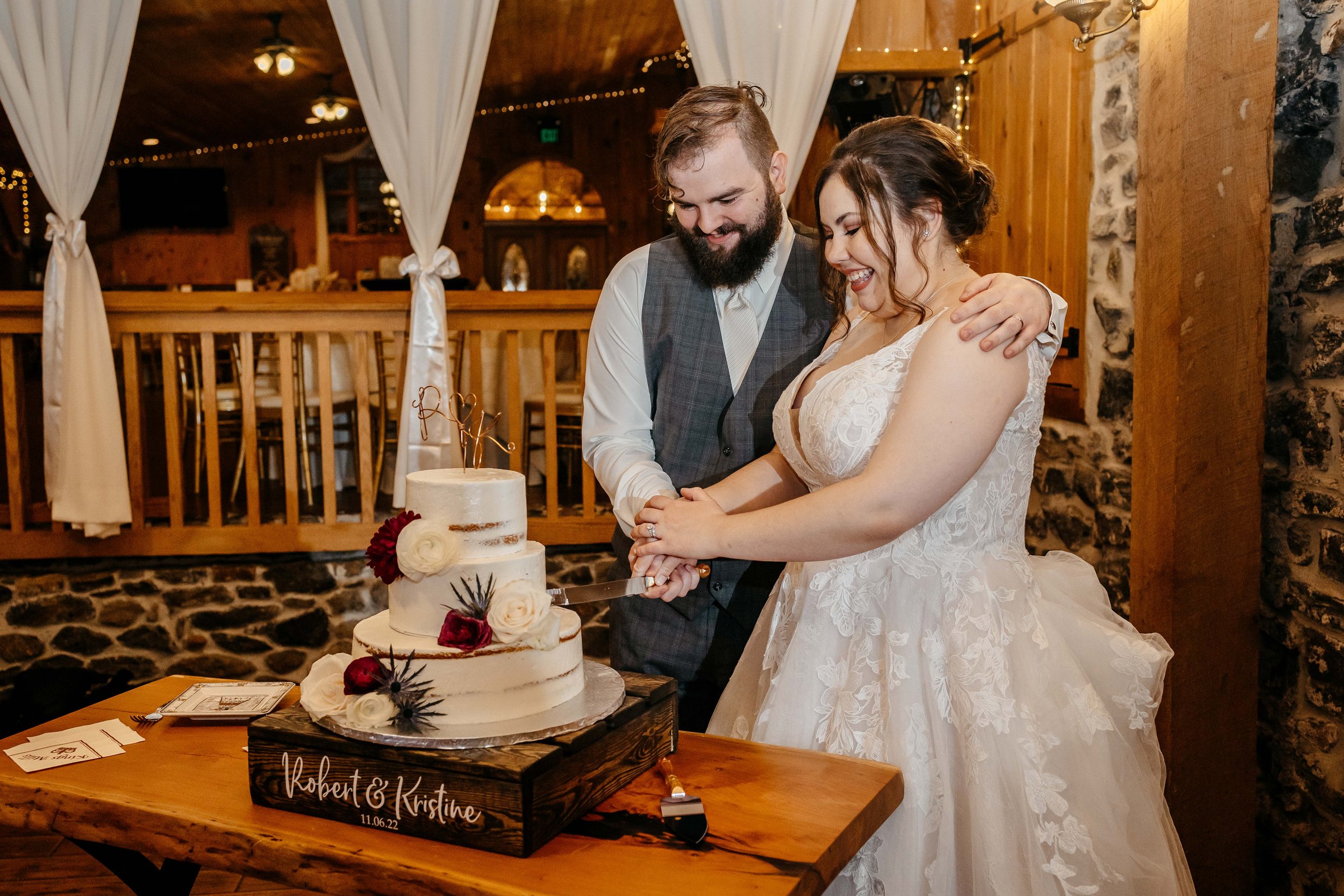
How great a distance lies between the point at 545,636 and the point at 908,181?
91cm

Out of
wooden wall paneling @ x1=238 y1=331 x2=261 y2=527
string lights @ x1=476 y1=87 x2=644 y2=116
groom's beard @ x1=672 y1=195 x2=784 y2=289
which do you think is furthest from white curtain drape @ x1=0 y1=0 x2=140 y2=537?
string lights @ x1=476 y1=87 x2=644 y2=116

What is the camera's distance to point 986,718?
1477 millimetres

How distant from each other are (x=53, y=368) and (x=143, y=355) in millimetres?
3418

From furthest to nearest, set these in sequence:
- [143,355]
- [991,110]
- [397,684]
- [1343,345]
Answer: [143,355] < [991,110] < [1343,345] < [397,684]

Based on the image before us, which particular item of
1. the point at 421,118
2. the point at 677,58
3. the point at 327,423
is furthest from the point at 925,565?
the point at 677,58

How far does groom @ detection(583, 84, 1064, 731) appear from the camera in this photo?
2176 mm

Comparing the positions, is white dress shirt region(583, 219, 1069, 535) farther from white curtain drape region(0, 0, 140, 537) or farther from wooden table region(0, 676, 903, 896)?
white curtain drape region(0, 0, 140, 537)

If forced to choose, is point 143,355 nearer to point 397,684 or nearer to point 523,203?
point 523,203

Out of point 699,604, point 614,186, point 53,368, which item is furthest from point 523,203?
point 699,604

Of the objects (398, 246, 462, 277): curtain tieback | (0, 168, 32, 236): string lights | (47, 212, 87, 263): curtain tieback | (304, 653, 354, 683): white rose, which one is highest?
(0, 168, 32, 236): string lights

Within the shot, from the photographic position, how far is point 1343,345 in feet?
6.93

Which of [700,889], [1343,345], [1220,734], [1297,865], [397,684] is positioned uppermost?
[1343,345]

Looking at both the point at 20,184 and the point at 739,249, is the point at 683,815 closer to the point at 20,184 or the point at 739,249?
the point at 739,249

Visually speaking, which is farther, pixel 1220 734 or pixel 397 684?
pixel 1220 734
